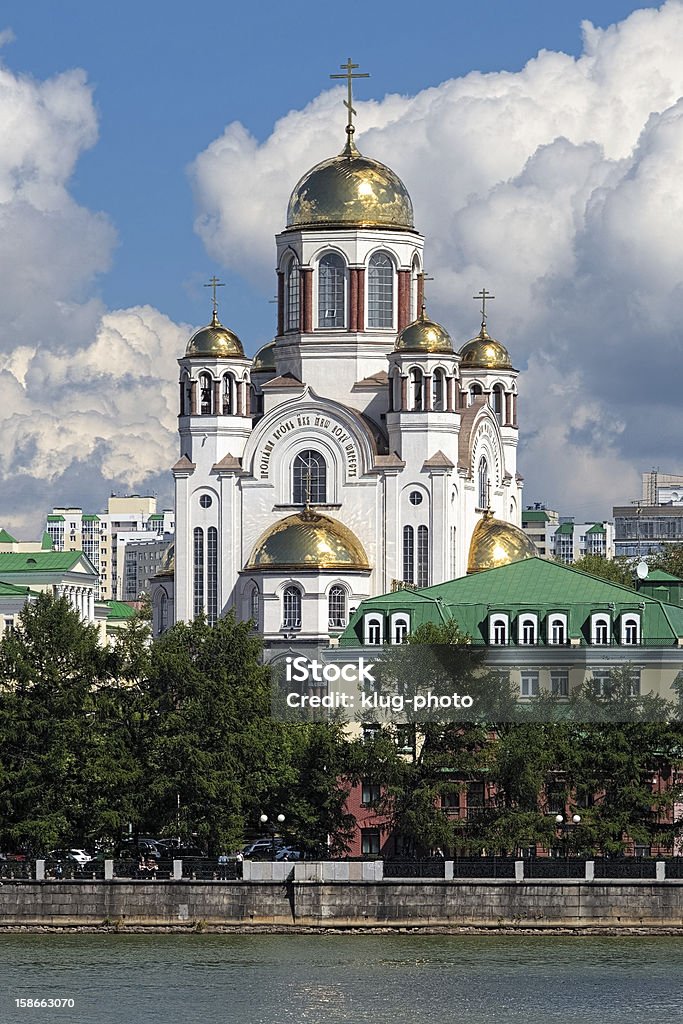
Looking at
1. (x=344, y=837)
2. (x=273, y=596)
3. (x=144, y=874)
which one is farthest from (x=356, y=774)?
(x=273, y=596)

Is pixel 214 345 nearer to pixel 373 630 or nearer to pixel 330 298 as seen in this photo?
pixel 330 298

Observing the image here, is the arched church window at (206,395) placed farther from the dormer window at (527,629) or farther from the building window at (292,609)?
the dormer window at (527,629)

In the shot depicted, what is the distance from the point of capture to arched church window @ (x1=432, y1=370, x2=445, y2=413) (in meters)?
71.4

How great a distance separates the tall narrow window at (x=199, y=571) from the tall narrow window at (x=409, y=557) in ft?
16.9

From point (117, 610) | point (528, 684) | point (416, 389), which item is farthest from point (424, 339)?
point (117, 610)

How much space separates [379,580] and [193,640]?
56.9 feet

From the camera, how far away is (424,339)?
70938 millimetres

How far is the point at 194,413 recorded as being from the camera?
7356 centimetres

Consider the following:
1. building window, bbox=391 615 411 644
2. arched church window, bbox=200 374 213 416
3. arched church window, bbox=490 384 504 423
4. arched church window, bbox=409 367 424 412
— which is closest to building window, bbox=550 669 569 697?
building window, bbox=391 615 411 644

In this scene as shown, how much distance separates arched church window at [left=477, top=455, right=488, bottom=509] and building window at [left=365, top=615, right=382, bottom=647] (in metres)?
16.2

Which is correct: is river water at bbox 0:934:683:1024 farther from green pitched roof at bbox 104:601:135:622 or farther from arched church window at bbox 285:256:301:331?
green pitched roof at bbox 104:601:135:622

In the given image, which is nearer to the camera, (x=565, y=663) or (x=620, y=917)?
(x=620, y=917)

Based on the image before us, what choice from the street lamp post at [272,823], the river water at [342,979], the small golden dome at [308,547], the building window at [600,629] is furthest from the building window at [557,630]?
the small golden dome at [308,547]

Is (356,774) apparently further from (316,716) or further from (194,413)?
(194,413)
